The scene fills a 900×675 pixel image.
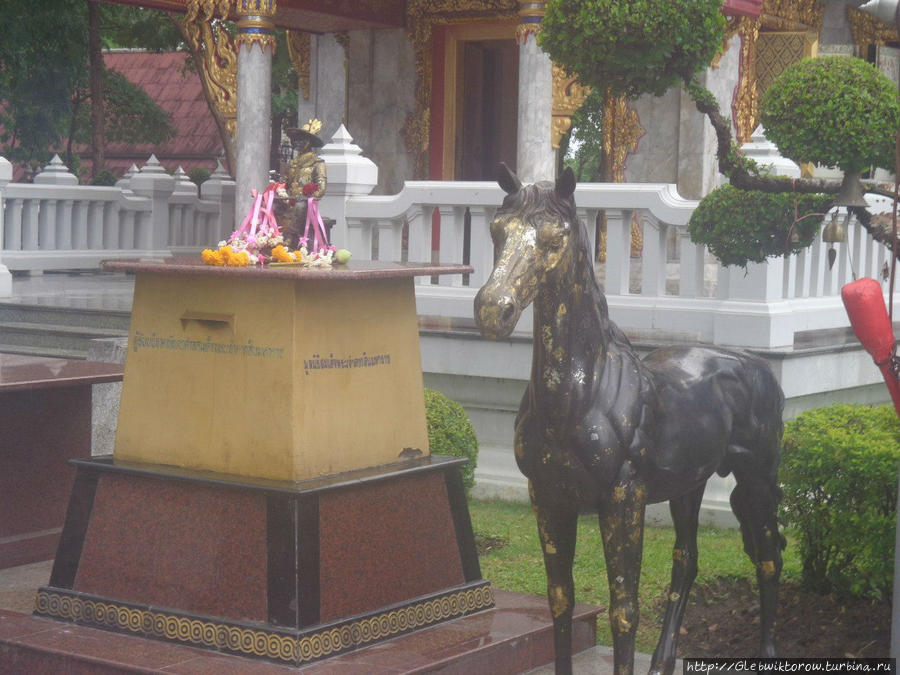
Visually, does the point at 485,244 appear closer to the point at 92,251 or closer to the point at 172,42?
the point at 92,251

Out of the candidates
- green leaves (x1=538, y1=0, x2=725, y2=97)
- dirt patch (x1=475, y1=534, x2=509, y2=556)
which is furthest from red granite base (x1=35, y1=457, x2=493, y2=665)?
dirt patch (x1=475, y1=534, x2=509, y2=556)

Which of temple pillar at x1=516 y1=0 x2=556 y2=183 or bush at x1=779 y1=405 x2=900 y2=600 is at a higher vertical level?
temple pillar at x1=516 y1=0 x2=556 y2=183

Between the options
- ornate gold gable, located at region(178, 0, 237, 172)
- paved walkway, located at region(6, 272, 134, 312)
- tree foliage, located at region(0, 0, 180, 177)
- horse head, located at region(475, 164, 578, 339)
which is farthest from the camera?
tree foliage, located at region(0, 0, 180, 177)

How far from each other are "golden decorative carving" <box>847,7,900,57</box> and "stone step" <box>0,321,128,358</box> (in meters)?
9.26

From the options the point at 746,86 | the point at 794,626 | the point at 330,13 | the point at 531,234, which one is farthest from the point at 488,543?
the point at 330,13

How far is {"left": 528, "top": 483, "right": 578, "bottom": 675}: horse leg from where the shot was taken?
4918 mm

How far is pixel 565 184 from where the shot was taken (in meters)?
4.58

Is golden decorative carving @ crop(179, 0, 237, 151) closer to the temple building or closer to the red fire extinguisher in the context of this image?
the temple building

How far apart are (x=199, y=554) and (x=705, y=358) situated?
6.88ft

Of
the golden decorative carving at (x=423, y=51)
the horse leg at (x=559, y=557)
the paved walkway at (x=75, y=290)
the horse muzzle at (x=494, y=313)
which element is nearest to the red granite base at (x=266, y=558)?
the horse leg at (x=559, y=557)

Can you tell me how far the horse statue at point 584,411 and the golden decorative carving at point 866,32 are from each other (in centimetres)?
1195

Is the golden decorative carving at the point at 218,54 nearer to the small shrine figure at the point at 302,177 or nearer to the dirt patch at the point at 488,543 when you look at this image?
the small shrine figure at the point at 302,177

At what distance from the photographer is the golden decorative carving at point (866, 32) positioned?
1612 centimetres

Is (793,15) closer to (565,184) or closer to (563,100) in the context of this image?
(563,100)
